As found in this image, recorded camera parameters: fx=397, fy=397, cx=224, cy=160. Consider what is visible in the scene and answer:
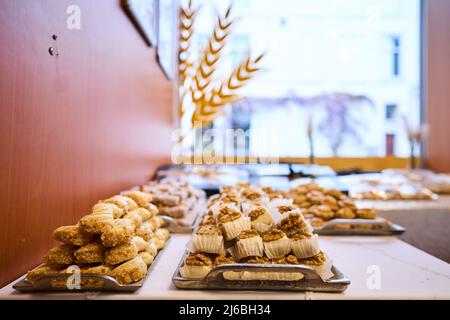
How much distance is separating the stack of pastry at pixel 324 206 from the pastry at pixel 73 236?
101 cm

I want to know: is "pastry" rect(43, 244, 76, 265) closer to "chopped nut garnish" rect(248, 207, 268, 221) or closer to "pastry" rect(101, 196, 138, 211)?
"pastry" rect(101, 196, 138, 211)

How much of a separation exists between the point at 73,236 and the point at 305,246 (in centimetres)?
61

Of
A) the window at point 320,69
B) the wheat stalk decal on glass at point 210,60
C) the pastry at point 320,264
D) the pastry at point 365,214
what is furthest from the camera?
the window at point 320,69

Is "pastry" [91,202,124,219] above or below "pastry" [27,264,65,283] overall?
above

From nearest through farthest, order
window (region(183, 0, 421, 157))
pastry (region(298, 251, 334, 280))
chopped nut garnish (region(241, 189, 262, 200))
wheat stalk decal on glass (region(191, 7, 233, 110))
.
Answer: pastry (region(298, 251, 334, 280)), chopped nut garnish (region(241, 189, 262, 200)), wheat stalk decal on glass (region(191, 7, 233, 110)), window (region(183, 0, 421, 157))

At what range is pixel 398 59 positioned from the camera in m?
7.73

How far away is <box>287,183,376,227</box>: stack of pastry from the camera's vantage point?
1.77 metres

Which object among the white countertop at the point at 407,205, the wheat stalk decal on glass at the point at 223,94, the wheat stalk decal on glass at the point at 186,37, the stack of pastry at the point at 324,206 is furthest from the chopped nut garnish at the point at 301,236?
the wheat stalk decal on glass at the point at 186,37

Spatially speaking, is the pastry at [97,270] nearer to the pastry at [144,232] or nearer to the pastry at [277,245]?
the pastry at [144,232]

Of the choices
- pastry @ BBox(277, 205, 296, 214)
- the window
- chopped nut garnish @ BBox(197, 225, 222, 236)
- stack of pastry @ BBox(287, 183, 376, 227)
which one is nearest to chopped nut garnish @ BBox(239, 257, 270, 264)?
chopped nut garnish @ BBox(197, 225, 222, 236)

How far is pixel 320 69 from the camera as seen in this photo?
22.9 feet

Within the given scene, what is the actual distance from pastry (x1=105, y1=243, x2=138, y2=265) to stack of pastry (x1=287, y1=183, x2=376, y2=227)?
912 mm

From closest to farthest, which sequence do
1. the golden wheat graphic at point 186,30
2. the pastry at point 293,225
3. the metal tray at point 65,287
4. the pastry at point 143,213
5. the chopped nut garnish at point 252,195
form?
the metal tray at point 65,287 → the pastry at point 293,225 → the pastry at point 143,213 → the chopped nut garnish at point 252,195 → the golden wheat graphic at point 186,30

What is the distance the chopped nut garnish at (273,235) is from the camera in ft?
3.58
